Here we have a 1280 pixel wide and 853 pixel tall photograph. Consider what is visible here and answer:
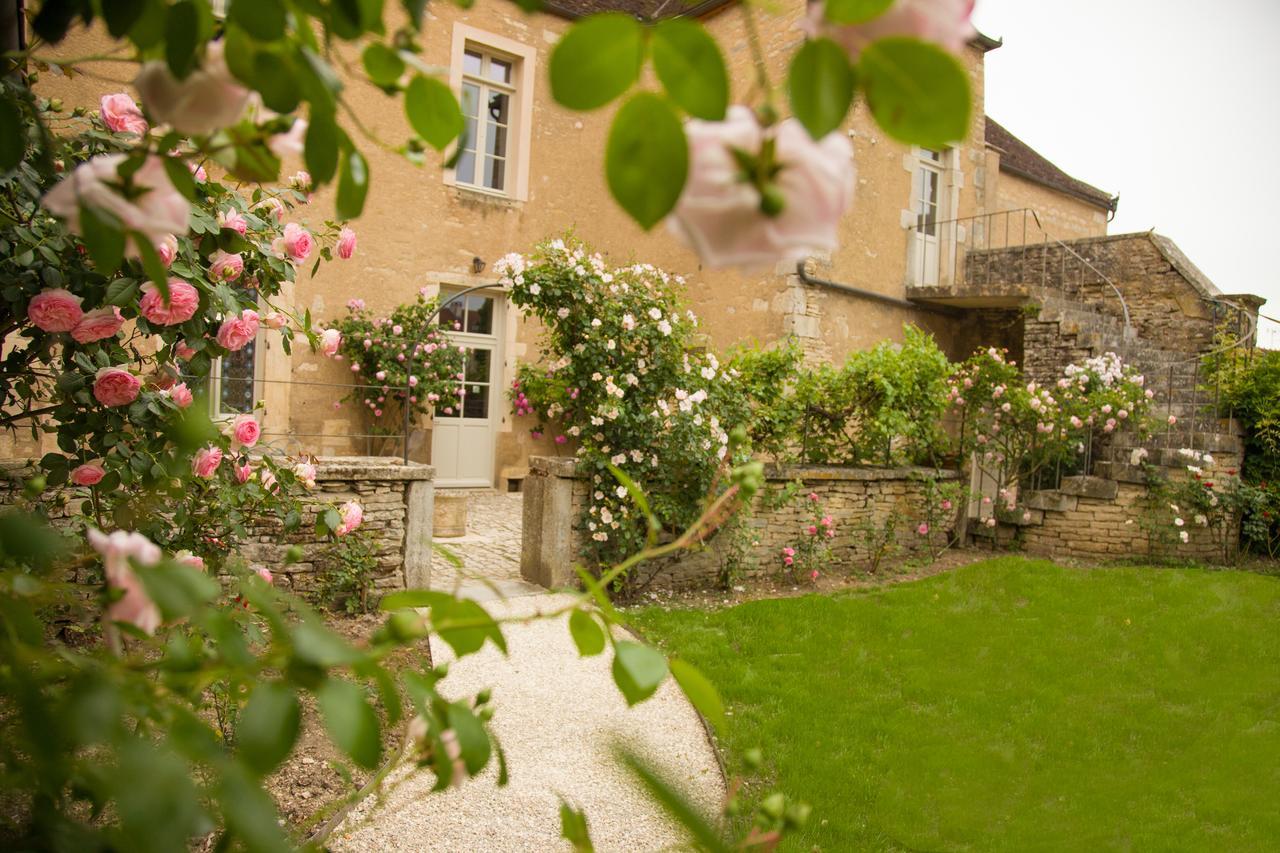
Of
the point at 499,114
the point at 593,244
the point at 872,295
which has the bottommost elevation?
the point at 872,295

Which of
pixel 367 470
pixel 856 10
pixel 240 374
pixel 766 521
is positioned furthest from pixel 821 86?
pixel 240 374

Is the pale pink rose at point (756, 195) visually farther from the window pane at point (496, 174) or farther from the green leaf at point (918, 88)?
the window pane at point (496, 174)

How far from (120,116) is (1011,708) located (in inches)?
172

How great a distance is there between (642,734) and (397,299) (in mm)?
6685

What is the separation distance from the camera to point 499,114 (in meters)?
10.2

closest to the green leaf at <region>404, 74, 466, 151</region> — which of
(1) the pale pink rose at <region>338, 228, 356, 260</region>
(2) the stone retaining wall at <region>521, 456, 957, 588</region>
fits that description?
(1) the pale pink rose at <region>338, 228, 356, 260</region>

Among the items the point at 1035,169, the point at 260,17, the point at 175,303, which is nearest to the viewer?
the point at 260,17

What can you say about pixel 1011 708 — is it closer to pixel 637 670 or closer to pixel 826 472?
pixel 826 472

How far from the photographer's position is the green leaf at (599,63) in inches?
20.8

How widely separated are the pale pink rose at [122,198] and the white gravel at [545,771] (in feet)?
5.77

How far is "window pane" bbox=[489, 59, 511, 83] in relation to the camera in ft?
32.9

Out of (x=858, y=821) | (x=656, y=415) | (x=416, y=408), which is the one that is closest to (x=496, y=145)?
(x=416, y=408)

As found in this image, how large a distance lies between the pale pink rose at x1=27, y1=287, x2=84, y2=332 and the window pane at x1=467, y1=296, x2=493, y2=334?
8.24 metres

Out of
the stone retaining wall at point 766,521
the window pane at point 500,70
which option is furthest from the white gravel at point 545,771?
the window pane at point 500,70
